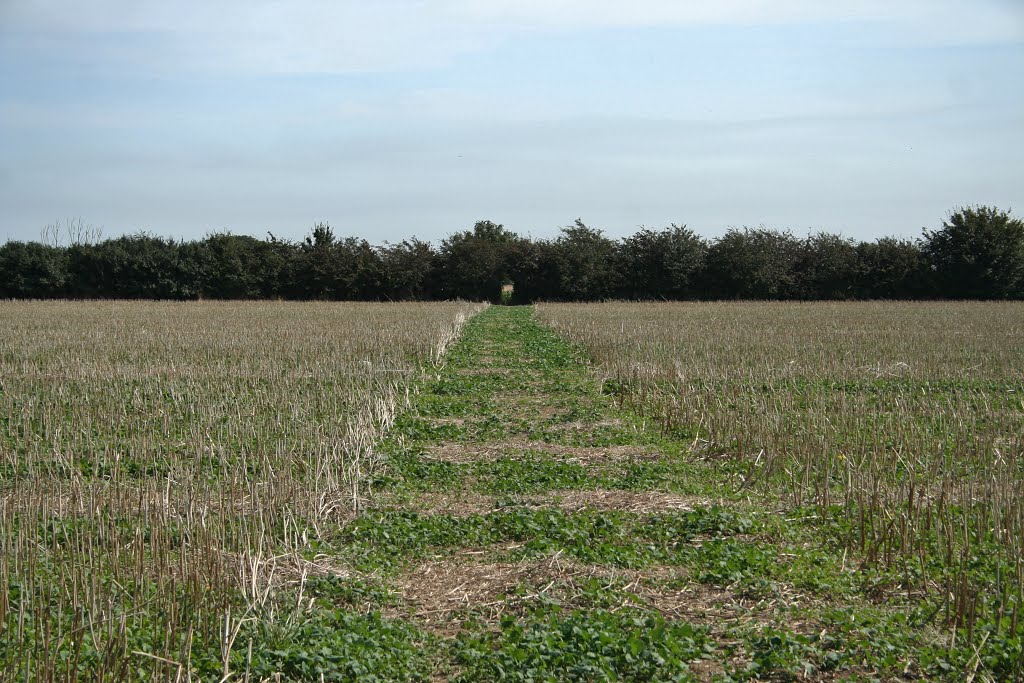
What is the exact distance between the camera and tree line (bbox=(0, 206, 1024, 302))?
55938 millimetres

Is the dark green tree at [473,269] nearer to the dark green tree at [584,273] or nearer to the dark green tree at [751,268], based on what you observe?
the dark green tree at [584,273]

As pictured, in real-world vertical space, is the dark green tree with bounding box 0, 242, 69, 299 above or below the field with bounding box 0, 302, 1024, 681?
above

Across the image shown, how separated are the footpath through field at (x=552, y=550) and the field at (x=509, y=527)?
1.1 inches

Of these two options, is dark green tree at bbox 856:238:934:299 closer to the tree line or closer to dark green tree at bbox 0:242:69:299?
the tree line

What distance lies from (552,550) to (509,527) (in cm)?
71

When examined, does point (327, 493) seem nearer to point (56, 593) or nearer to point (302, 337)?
point (56, 593)

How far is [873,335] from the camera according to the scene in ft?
84.7

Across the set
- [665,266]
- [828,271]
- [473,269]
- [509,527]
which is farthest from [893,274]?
[509,527]

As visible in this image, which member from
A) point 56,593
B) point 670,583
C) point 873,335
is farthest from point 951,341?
point 56,593

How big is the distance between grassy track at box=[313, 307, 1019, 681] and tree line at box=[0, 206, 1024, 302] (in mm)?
48483

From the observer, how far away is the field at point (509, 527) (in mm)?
5016

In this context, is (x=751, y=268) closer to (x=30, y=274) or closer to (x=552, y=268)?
(x=552, y=268)

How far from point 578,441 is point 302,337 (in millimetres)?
14609

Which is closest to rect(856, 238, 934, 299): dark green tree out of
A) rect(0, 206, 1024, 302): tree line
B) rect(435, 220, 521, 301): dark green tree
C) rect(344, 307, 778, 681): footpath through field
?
rect(0, 206, 1024, 302): tree line
